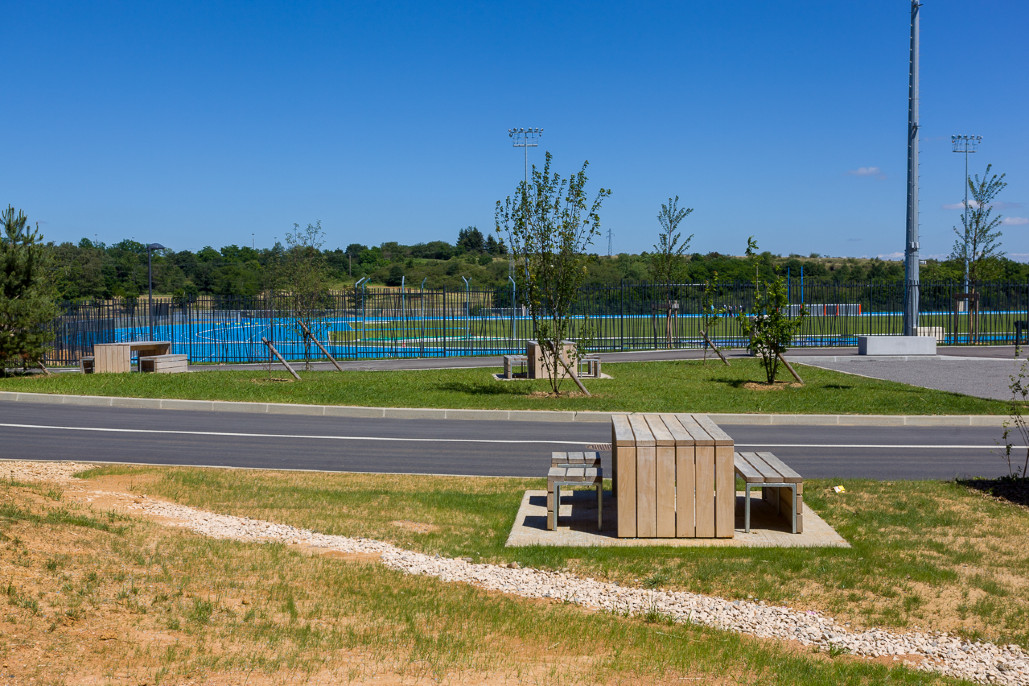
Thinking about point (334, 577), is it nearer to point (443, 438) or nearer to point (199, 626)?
point (199, 626)

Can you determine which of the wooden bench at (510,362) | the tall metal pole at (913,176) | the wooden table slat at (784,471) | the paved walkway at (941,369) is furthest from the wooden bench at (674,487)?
the tall metal pole at (913,176)

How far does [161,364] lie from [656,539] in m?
20.5

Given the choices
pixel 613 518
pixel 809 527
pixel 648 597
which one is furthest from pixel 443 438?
pixel 648 597

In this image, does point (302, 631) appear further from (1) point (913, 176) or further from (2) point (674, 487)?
(1) point (913, 176)

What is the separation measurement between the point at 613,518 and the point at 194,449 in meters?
7.43

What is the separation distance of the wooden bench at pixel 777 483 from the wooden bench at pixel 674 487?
0.34m

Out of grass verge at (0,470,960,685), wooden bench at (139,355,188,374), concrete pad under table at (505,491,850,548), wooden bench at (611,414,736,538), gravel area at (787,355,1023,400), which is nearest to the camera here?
grass verge at (0,470,960,685)

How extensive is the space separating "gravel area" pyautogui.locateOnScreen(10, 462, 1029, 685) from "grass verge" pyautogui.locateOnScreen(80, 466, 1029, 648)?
200mm

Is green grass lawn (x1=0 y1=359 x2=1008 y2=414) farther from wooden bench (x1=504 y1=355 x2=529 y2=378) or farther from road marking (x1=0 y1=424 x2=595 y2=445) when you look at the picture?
road marking (x1=0 y1=424 x2=595 y2=445)

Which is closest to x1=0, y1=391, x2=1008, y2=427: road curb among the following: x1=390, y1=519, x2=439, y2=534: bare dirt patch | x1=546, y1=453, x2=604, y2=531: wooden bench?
x1=546, y1=453, x2=604, y2=531: wooden bench

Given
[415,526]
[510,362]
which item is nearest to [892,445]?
[415,526]

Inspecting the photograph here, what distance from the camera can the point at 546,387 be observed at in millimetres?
20484

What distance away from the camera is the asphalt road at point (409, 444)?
467 inches

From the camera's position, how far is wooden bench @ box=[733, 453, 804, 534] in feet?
26.0
